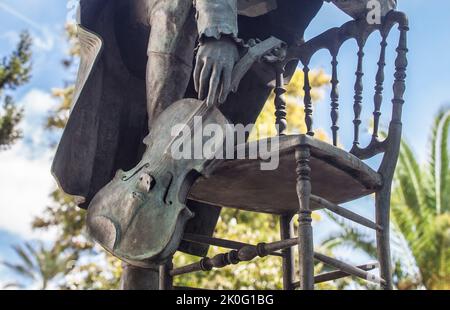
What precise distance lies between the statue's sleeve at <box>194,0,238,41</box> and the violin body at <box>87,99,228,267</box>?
246 mm

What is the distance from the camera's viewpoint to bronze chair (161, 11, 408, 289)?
258 cm

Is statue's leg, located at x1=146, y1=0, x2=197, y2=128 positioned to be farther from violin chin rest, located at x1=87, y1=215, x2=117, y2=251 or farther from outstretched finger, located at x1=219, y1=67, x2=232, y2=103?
violin chin rest, located at x1=87, y1=215, x2=117, y2=251

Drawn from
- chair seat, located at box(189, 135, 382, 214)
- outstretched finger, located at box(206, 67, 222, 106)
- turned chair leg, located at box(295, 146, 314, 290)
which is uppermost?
outstretched finger, located at box(206, 67, 222, 106)

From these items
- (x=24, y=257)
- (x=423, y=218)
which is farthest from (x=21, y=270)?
(x=423, y=218)

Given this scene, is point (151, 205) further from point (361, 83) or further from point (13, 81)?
point (13, 81)

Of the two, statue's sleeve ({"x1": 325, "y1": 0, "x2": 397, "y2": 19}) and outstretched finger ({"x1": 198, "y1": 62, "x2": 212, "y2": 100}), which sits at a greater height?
statue's sleeve ({"x1": 325, "y1": 0, "x2": 397, "y2": 19})

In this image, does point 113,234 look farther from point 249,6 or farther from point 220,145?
point 249,6

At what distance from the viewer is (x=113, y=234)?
254cm

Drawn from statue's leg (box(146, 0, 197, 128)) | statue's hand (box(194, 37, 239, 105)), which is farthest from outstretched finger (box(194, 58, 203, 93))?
statue's leg (box(146, 0, 197, 128))

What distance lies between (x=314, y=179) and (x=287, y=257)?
583 millimetres

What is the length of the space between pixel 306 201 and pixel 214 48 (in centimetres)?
60
